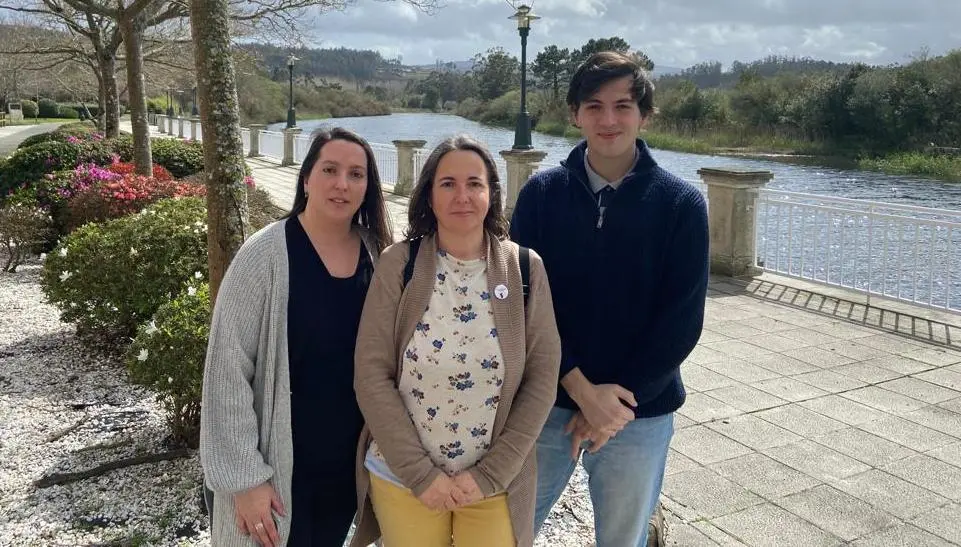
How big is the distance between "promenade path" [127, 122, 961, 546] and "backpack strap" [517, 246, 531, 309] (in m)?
0.51

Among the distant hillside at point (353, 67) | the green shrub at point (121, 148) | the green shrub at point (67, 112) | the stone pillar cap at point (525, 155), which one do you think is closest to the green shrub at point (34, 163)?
the green shrub at point (121, 148)

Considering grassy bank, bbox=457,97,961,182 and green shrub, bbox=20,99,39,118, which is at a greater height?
green shrub, bbox=20,99,39,118

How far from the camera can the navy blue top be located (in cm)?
172

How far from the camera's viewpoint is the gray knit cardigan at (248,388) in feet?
5.46

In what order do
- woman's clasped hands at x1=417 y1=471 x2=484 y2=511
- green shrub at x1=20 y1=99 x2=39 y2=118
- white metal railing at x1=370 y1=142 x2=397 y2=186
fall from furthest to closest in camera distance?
green shrub at x1=20 y1=99 x2=39 y2=118, white metal railing at x1=370 y1=142 x2=397 y2=186, woman's clasped hands at x1=417 y1=471 x2=484 y2=511

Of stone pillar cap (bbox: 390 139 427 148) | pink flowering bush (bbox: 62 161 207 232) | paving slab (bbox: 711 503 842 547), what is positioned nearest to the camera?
paving slab (bbox: 711 503 842 547)

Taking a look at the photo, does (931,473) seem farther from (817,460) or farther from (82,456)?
(82,456)

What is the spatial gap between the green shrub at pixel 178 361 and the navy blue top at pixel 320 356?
170cm

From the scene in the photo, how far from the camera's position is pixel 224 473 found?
1.65 metres

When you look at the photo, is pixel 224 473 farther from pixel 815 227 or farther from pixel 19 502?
pixel 815 227

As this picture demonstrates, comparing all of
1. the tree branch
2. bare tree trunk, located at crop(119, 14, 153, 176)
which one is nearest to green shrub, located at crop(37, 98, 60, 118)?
bare tree trunk, located at crop(119, 14, 153, 176)

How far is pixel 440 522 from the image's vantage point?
1.70m

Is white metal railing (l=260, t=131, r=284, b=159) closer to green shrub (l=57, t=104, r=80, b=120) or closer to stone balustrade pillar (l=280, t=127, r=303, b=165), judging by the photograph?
stone balustrade pillar (l=280, t=127, r=303, b=165)

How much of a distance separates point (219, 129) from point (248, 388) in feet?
6.17
